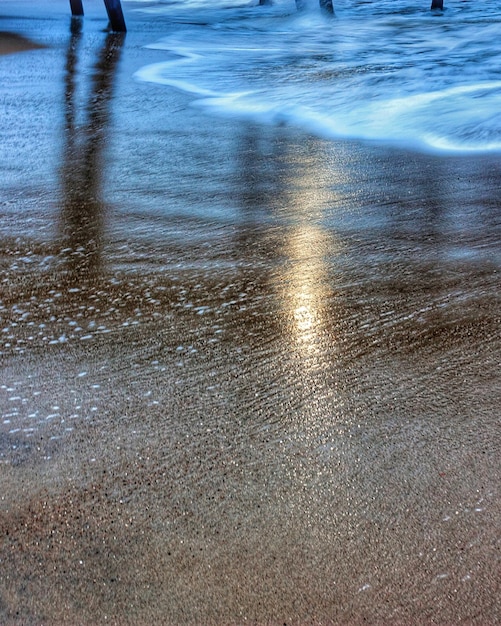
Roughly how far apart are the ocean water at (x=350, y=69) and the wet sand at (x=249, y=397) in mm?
1299

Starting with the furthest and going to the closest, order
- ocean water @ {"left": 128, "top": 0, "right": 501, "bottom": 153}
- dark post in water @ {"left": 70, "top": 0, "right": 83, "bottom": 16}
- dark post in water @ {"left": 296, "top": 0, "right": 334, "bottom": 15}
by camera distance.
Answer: dark post in water @ {"left": 296, "top": 0, "right": 334, "bottom": 15}, dark post in water @ {"left": 70, "top": 0, "right": 83, "bottom": 16}, ocean water @ {"left": 128, "top": 0, "right": 501, "bottom": 153}

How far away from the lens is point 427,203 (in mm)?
3213

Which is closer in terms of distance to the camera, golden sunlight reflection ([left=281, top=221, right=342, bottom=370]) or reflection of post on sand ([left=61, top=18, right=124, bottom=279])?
golden sunlight reflection ([left=281, top=221, right=342, bottom=370])

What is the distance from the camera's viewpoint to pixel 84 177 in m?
3.59

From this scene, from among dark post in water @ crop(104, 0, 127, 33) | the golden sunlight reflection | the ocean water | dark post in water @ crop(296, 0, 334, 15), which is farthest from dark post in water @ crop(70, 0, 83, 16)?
the golden sunlight reflection

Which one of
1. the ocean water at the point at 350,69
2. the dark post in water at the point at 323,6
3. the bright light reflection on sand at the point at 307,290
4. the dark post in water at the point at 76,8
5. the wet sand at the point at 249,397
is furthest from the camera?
the dark post in water at the point at 323,6

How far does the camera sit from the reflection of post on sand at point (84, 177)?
273cm

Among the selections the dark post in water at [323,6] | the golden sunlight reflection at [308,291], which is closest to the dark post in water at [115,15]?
the dark post in water at [323,6]

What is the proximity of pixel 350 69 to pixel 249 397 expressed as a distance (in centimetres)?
568

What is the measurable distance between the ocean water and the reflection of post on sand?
29.8 inches

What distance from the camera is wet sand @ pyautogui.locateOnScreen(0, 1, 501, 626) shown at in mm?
1344

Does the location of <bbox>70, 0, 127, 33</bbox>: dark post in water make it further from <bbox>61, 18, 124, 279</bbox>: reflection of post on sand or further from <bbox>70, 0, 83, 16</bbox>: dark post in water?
<bbox>61, 18, 124, 279</bbox>: reflection of post on sand

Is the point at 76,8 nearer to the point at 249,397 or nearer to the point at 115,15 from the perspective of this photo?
the point at 115,15

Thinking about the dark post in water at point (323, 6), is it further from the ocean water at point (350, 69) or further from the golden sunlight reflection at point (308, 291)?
the golden sunlight reflection at point (308, 291)
